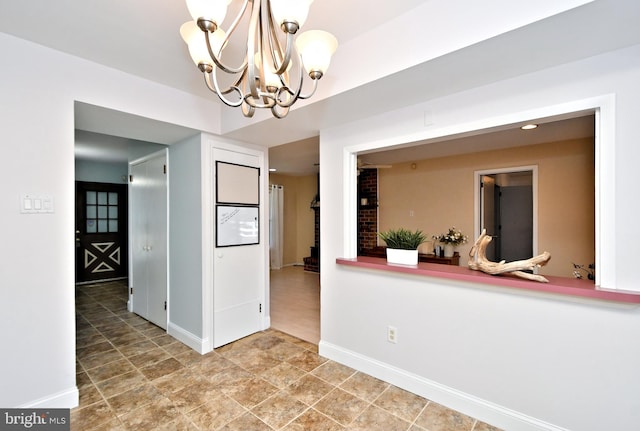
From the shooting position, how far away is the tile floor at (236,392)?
6.19 feet

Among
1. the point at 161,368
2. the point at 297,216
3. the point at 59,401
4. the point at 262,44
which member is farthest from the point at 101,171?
the point at 262,44

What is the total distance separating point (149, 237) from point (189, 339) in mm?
1430

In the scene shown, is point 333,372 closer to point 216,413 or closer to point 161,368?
point 216,413

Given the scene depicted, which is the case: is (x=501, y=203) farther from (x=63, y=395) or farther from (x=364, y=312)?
(x=63, y=395)

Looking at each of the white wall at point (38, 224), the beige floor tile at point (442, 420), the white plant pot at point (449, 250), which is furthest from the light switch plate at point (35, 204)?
the white plant pot at point (449, 250)

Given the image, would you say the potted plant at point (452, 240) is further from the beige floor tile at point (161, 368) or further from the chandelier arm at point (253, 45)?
the chandelier arm at point (253, 45)

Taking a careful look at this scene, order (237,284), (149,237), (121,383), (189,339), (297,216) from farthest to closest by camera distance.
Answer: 1. (297,216)
2. (149,237)
3. (237,284)
4. (189,339)
5. (121,383)

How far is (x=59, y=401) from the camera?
1.99 meters

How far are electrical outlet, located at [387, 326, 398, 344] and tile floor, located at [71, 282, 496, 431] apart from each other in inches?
13.5

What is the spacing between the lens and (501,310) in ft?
6.08

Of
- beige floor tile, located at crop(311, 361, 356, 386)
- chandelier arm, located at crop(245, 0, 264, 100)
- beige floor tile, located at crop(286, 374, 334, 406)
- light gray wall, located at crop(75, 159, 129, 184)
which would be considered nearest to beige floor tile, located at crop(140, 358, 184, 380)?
beige floor tile, located at crop(286, 374, 334, 406)

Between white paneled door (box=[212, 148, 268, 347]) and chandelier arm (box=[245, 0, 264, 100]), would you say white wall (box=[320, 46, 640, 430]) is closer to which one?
white paneled door (box=[212, 148, 268, 347])

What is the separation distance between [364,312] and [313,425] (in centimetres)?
93

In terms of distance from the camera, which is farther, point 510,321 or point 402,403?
point 402,403
